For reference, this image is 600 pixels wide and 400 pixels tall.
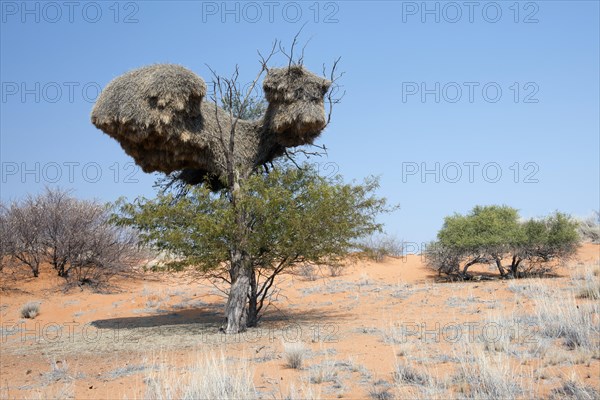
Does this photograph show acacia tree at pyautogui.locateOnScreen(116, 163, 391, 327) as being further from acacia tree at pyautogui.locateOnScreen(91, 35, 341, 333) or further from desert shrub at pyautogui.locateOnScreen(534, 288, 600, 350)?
desert shrub at pyautogui.locateOnScreen(534, 288, 600, 350)

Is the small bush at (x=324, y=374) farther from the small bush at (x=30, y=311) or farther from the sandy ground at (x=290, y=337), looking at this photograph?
the small bush at (x=30, y=311)

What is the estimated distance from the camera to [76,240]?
26578 mm

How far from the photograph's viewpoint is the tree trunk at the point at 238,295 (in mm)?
13656

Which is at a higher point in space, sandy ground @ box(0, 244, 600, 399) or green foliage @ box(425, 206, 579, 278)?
green foliage @ box(425, 206, 579, 278)

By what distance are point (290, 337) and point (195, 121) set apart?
5.83 meters

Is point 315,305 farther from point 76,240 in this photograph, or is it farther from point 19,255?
point 19,255

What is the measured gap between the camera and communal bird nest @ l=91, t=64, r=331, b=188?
1306cm

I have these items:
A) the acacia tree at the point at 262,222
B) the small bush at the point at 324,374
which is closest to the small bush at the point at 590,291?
the acacia tree at the point at 262,222

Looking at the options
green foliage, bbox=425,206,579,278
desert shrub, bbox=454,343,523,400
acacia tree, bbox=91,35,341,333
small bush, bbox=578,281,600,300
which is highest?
acacia tree, bbox=91,35,341,333

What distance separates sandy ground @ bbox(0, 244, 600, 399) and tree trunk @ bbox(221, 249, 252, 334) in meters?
0.48

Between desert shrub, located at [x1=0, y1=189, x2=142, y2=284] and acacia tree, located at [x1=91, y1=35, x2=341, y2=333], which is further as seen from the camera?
desert shrub, located at [x1=0, y1=189, x2=142, y2=284]

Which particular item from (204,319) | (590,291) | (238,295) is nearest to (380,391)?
(238,295)

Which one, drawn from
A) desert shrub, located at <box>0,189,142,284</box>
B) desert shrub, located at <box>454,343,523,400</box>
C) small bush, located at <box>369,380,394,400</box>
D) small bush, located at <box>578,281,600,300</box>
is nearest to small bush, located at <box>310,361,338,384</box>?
small bush, located at <box>369,380,394,400</box>

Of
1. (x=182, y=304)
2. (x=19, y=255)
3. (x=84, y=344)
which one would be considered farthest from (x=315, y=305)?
(x=19, y=255)
